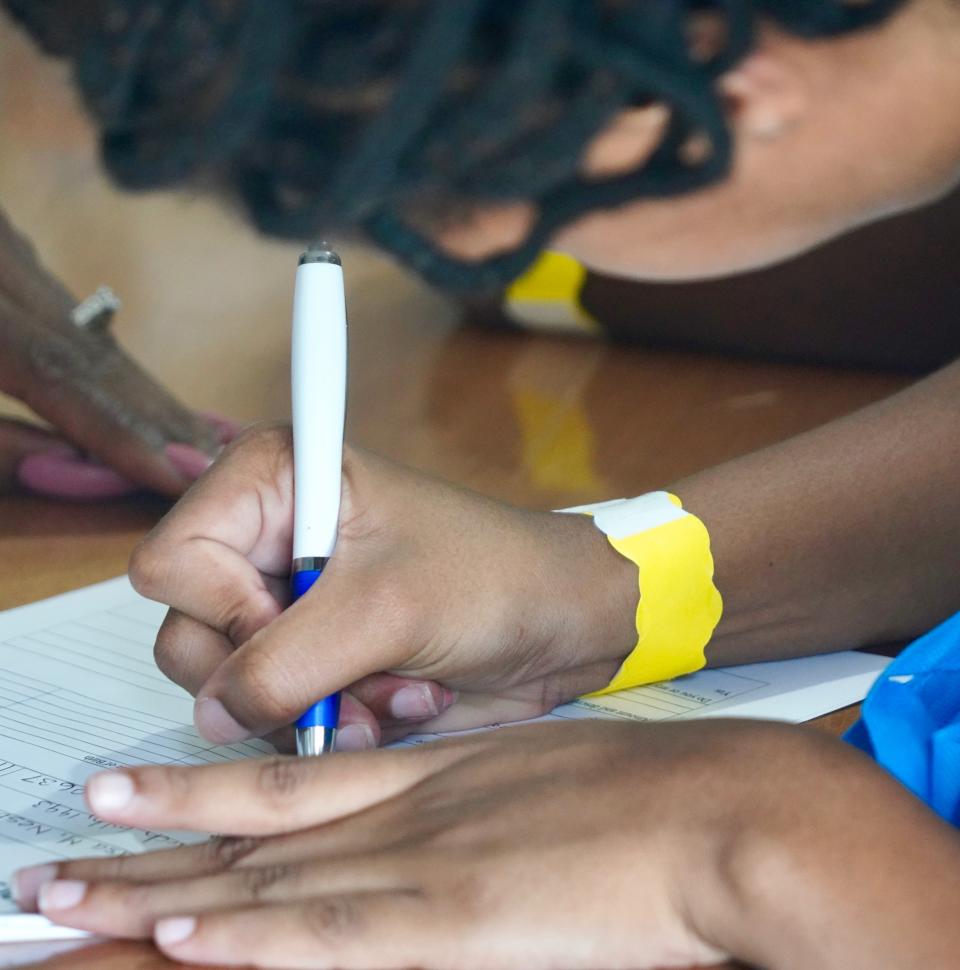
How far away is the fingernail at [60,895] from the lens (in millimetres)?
391

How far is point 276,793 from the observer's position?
420 mm

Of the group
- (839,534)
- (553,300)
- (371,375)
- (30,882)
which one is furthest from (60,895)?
(553,300)

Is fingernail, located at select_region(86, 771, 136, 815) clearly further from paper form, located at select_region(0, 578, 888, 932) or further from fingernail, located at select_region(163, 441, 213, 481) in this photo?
fingernail, located at select_region(163, 441, 213, 481)

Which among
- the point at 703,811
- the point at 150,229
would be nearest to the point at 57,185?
the point at 150,229

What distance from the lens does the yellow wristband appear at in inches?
22.5

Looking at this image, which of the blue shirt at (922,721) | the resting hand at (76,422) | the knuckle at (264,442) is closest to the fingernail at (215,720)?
the knuckle at (264,442)

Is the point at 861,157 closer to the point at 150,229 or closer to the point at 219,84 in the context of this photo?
the point at 219,84

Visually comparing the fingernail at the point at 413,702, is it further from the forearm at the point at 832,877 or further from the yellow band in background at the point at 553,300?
the yellow band in background at the point at 553,300

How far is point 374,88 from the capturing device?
325 millimetres

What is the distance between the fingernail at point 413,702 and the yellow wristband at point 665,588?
88mm

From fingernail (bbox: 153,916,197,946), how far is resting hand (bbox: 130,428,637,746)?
84 millimetres

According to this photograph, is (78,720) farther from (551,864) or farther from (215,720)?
(551,864)

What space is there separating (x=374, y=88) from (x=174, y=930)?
23 cm

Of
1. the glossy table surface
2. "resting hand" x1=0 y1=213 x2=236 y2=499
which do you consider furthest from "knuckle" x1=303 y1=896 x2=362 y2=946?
"resting hand" x1=0 y1=213 x2=236 y2=499
